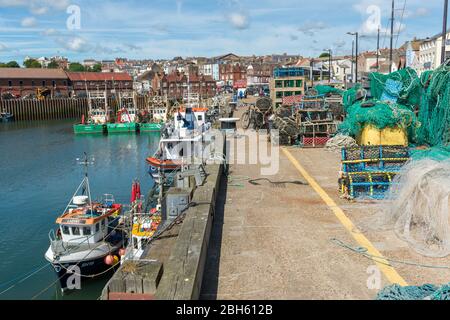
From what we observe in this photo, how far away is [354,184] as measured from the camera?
9953 millimetres

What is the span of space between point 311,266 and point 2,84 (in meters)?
106

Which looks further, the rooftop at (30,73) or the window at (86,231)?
the rooftop at (30,73)

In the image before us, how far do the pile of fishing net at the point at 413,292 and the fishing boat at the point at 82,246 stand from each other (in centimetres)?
1186

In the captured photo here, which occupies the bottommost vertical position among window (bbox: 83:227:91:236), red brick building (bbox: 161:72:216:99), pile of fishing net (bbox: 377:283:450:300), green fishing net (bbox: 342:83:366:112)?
window (bbox: 83:227:91:236)

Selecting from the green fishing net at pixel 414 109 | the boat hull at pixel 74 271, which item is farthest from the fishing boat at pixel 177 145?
the green fishing net at pixel 414 109

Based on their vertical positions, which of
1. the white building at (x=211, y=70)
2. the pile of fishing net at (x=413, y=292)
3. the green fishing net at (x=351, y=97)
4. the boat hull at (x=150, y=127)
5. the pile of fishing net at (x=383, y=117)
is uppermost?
the white building at (x=211, y=70)

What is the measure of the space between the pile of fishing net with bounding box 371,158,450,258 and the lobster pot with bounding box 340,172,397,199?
139 cm

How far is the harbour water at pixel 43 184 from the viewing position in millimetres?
16156

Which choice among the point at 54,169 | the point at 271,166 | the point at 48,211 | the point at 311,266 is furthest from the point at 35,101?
the point at 311,266

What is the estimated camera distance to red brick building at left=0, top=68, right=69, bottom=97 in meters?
99.4

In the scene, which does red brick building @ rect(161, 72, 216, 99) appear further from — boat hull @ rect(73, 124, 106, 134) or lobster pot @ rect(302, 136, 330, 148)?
lobster pot @ rect(302, 136, 330, 148)

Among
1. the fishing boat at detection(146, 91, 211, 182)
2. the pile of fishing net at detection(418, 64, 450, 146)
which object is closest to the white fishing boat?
the fishing boat at detection(146, 91, 211, 182)

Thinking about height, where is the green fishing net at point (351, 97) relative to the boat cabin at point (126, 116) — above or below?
above

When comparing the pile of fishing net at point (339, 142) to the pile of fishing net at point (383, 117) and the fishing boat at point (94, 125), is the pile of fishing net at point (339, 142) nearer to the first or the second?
the pile of fishing net at point (383, 117)
